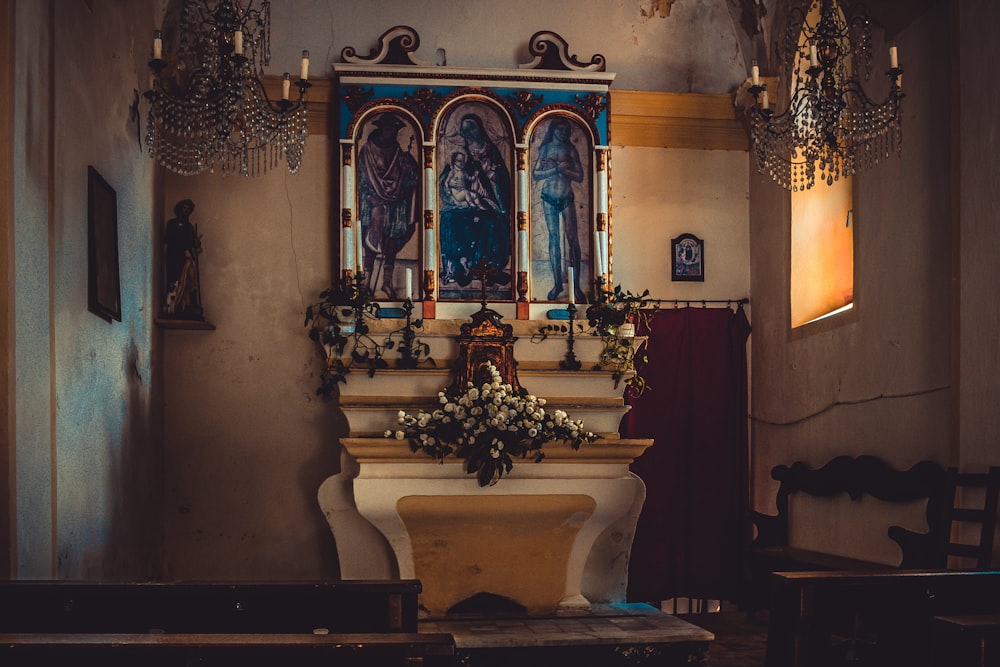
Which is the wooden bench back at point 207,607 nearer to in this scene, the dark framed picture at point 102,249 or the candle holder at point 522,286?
the dark framed picture at point 102,249

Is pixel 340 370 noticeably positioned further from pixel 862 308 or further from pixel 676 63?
pixel 676 63

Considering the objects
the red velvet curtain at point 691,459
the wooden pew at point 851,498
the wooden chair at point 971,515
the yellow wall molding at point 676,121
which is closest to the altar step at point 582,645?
the wooden pew at point 851,498

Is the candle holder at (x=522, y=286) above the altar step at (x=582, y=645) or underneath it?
above

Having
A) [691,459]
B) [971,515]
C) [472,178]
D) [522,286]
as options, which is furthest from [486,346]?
[971,515]

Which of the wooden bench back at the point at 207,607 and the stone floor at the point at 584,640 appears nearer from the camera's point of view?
the wooden bench back at the point at 207,607

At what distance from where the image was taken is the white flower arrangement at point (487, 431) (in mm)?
5883

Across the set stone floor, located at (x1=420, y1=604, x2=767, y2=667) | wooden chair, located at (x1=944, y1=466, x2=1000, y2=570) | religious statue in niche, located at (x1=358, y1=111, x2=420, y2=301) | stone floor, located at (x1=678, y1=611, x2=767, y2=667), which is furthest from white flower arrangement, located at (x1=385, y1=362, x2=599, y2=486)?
wooden chair, located at (x1=944, y1=466, x2=1000, y2=570)

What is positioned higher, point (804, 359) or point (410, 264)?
point (410, 264)

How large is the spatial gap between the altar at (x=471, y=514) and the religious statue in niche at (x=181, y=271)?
1450mm

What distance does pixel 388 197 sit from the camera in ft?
24.8

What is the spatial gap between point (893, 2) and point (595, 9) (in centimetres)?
256

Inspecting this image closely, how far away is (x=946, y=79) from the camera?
5.54 metres

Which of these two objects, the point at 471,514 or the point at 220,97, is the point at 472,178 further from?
the point at 220,97

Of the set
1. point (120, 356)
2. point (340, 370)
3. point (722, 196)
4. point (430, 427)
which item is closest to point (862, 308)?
point (722, 196)
